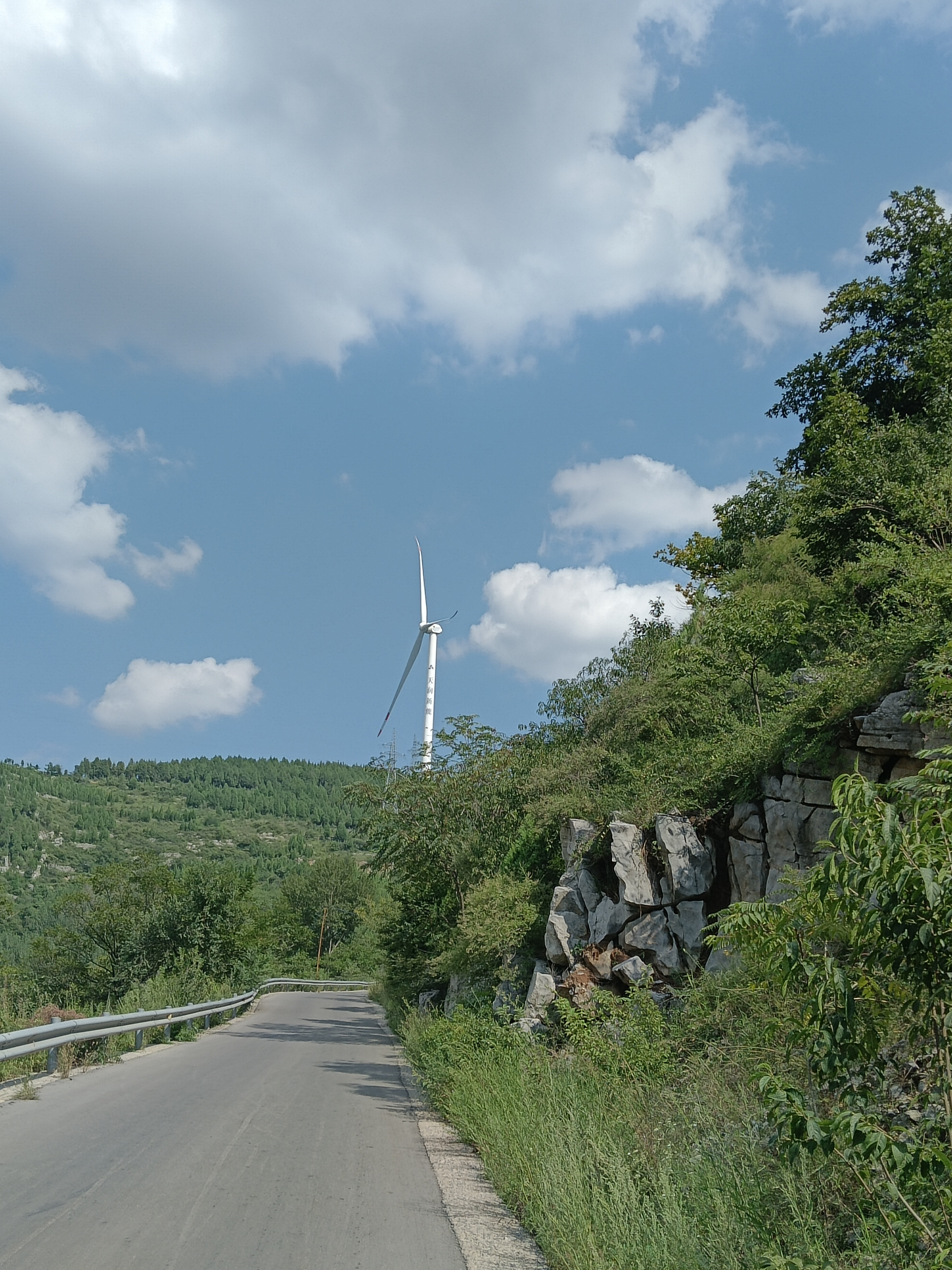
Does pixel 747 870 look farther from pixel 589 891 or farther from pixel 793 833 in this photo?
pixel 589 891

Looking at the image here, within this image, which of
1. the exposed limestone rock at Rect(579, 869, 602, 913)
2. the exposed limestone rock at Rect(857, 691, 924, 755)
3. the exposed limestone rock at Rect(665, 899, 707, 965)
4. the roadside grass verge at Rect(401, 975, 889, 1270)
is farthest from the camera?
the exposed limestone rock at Rect(579, 869, 602, 913)

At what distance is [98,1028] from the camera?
1418 centimetres

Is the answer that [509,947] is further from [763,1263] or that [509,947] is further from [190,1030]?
[763,1263]

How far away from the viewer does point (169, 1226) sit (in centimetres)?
564

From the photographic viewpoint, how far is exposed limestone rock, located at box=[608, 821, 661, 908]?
527 inches

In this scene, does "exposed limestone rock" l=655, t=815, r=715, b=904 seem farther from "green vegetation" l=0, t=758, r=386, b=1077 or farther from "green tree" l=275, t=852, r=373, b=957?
"green tree" l=275, t=852, r=373, b=957

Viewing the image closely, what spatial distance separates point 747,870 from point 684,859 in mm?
1060

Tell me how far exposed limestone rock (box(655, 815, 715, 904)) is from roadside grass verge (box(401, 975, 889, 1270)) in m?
2.15

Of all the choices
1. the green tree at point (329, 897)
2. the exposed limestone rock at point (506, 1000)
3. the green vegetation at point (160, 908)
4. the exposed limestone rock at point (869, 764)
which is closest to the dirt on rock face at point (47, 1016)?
the green vegetation at point (160, 908)

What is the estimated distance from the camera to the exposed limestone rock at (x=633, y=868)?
44.0 feet

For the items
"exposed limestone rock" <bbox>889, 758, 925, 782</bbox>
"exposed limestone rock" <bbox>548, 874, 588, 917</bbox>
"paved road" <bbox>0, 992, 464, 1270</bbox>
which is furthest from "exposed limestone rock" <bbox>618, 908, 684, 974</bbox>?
"exposed limestone rock" <bbox>889, 758, 925, 782</bbox>

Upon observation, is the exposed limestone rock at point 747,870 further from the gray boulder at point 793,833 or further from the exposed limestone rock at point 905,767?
the exposed limestone rock at point 905,767

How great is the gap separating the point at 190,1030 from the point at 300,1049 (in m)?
3.11

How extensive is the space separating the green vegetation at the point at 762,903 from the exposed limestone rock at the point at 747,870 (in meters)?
0.79
